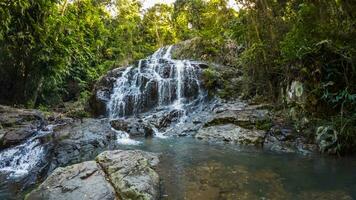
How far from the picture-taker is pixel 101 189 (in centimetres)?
395

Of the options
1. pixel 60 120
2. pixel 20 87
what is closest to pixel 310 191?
pixel 60 120

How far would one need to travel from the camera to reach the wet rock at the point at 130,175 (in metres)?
3.96

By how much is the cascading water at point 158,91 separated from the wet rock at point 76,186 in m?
6.84

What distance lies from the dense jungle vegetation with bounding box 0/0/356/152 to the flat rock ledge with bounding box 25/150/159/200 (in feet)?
12.9

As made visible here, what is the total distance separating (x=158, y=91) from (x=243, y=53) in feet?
11.1

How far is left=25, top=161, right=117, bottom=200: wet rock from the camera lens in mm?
3865

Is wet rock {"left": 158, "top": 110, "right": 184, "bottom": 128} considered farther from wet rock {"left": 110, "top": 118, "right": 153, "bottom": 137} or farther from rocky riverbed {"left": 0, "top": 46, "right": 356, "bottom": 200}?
wet rock {"left": 110, "top": 118, "right": 153, "bottom": 137}

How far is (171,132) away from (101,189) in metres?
5.62

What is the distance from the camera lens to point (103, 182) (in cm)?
413

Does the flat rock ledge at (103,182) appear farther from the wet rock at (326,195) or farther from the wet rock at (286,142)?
the wet rock at (286,142)

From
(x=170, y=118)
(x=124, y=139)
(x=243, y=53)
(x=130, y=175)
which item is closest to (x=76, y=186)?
(x=130, y=175)

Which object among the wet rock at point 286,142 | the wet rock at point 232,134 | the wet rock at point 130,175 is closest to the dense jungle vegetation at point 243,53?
the wet rock at point 286,142

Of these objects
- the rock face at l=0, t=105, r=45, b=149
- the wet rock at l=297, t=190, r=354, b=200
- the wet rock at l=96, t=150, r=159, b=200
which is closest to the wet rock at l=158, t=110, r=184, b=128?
the rock face at l=0, t=105, r=45, b=149

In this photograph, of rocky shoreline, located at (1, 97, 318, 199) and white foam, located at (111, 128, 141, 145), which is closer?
rocky shoreline, located at (1, 97, 318, 199)
